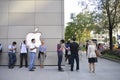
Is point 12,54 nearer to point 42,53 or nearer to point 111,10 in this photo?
point 42,53

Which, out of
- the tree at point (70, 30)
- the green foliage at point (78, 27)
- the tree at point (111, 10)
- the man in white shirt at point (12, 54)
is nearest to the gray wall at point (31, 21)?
the man in white shirt at point (12, 54)

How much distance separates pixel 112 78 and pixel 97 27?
26.3m

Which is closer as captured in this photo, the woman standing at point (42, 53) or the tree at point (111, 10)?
the woman standing at point (42, 53)

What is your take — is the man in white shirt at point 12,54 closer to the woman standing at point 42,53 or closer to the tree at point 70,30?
the woman standing at point 42,53

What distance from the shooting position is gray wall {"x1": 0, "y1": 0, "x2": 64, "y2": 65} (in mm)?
20375

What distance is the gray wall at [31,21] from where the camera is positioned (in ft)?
66.8

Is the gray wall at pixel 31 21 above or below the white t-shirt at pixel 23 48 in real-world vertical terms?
above

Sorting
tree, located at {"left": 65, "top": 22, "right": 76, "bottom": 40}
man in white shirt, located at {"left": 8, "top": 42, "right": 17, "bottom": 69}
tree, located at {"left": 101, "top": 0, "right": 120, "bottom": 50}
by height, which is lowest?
man in white shirt, located at {"left": 8, "top": 42, "right": 17, "bottom": 69}

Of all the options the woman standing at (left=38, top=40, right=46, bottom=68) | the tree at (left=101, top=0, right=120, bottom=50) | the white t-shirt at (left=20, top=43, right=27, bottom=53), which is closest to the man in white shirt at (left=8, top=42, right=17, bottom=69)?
the white t-shirt at (left=20, top=43, right=27, bottom=53)

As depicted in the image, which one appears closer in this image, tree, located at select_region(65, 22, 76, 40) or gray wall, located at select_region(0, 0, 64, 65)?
gray wall, located at select_region(0, 0, 64, 65)

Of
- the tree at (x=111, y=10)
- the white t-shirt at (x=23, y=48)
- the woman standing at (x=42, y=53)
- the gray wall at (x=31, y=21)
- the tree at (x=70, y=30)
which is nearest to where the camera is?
the woman standing at (x=42, y=53)

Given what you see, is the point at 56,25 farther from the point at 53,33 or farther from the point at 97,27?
the point at 97,27

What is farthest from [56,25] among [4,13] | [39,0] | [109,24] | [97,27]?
[97,27]

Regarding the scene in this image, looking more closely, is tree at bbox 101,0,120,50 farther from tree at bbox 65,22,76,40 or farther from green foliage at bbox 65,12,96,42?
tree at bbox 65,22,76,40
